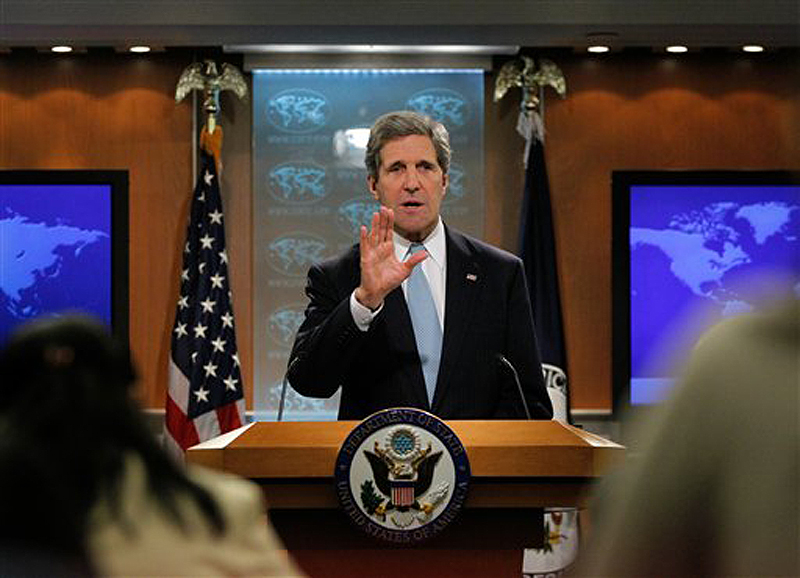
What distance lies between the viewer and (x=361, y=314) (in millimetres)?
3369

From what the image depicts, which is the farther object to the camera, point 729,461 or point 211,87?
point 211,87

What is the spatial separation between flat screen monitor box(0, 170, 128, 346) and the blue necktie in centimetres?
431

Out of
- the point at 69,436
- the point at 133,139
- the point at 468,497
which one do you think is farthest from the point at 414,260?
the point at 133,139

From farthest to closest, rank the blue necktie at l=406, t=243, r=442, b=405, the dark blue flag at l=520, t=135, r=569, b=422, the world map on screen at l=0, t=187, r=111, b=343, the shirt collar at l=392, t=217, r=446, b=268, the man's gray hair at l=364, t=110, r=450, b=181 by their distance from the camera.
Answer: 1. the world map on screen at l=0, t=187, r=111, b=343
2. the dark blue flag at l=520, t=135, r=569, b=422
3. the man's gray hair at l=364, t=110, r=450, b=181
4. the shirt collar at l=392, t=217, r=446, b=268
5. the blue necktie at l=406, t=243, r=442, b=405

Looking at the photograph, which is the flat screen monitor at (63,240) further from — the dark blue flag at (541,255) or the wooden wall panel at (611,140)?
the wooden wall panel at (611,140)

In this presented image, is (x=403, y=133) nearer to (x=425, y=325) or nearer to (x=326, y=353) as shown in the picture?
(x=425, y=325)

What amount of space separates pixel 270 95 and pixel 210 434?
1962mm

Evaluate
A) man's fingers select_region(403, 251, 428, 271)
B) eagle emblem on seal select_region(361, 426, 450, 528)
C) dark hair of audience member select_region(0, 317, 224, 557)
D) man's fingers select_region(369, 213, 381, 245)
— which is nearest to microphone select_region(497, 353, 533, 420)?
man's fingers select_region(403, 251, 428, 271)

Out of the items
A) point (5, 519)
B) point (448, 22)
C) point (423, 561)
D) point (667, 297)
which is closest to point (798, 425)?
point (5, 519)

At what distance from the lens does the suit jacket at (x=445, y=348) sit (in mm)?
3438

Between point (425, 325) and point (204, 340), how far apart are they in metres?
4.04

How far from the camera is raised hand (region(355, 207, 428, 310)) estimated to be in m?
3.37

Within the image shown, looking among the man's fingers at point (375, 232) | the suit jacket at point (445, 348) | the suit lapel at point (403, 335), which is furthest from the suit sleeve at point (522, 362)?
the man's fingers at point (375, 232)

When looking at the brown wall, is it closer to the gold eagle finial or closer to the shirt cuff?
the gold eagle finial
